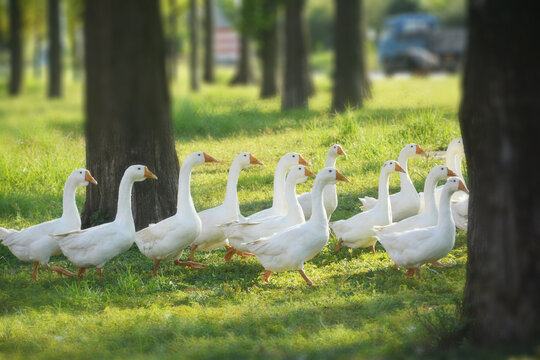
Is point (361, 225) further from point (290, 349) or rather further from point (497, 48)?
point (497, 48)

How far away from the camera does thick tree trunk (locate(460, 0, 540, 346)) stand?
13.6ft

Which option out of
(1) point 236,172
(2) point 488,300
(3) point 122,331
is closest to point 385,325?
(2) point 488,300

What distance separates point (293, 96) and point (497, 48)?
1549cm

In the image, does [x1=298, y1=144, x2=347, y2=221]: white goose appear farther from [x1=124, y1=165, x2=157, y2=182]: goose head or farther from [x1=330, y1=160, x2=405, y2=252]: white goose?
[x1=124, y1=165, x2=157, y2=182]: goose head

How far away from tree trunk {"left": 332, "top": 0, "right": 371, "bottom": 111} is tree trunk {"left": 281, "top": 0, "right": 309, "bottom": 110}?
236 cm

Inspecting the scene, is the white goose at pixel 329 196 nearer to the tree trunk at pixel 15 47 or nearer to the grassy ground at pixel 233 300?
the grassy ground at pixel 233 300

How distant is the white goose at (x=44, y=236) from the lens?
702 centimetres

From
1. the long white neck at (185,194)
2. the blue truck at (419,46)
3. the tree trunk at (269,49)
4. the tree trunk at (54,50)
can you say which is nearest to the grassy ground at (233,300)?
the long white neck at (185,194)

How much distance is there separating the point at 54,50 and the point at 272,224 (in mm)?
24638

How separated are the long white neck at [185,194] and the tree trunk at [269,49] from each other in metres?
18.5

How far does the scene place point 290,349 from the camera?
16.3ft

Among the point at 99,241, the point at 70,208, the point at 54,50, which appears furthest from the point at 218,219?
the point at 54,50

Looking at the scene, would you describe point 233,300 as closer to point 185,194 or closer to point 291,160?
point 185,194

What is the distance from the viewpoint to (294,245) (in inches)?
254
